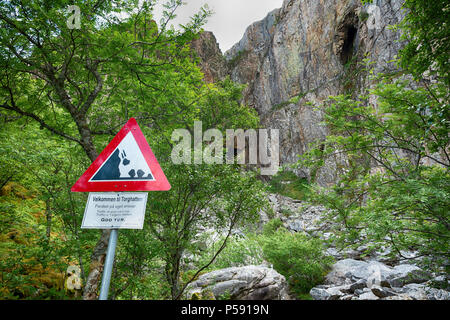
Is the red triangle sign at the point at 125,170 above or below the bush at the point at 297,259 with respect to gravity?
above

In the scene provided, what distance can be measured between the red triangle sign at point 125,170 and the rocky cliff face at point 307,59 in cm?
2211

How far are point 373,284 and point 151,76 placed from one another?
1090 cm

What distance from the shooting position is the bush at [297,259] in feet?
39.4

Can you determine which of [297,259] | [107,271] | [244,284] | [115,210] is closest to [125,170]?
[115,210]

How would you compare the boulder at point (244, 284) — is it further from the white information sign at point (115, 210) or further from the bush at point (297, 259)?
the white information sign at point (115, 210)

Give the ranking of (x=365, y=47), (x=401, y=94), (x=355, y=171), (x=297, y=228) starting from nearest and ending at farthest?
(x=401, y=94)
(x=355, y=171)
(x=297, y=228)
(x=365, y=47)

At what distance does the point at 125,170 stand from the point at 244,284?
23.8 ft

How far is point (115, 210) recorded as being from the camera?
1.48 metres

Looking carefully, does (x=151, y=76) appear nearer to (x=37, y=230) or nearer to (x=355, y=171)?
(x=37, y=230)

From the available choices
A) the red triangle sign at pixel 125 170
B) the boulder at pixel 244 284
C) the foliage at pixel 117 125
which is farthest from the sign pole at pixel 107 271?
the boulder at pixel 244 284

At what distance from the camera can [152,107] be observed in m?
4.45

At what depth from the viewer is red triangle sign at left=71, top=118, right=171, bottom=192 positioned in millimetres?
1612
